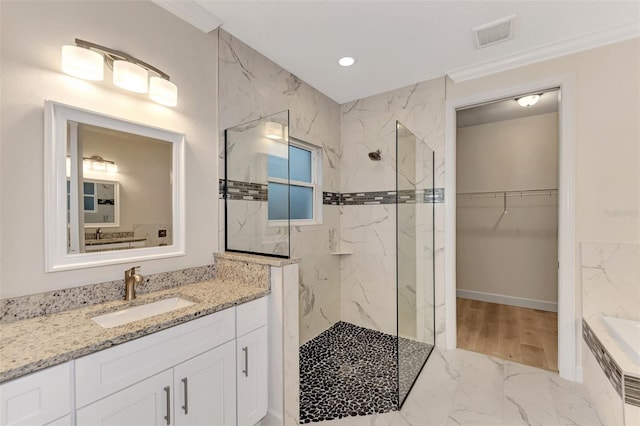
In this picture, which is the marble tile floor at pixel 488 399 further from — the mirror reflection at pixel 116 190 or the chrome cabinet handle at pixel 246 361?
the mirror reflection at pixel 116 190

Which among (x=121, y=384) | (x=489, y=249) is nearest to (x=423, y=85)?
(x=489, y=249)

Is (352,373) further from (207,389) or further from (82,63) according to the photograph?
(82,63)

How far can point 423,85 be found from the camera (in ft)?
9.36

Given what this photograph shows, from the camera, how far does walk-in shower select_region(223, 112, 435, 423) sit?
1978mm

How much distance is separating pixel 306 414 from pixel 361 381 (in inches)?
21.3

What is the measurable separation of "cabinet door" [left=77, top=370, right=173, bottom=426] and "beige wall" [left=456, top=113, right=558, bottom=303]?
4.26 m

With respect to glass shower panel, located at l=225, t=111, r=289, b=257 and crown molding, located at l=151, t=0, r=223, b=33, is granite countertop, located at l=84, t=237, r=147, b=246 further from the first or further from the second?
crown molding, located at l=151, t=0, r=223, b=33

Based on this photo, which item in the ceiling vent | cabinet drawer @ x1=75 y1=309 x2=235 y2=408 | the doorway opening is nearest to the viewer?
cabinet drawer @ x1=75 y1=309 x2=235 y2=408

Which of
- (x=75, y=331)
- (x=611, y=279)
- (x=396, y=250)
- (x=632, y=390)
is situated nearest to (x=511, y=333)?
(x=611, y=279)

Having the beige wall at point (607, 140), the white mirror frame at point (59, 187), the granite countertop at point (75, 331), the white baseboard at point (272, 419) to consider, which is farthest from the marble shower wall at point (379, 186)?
the white mirror frame at point (59, 187)

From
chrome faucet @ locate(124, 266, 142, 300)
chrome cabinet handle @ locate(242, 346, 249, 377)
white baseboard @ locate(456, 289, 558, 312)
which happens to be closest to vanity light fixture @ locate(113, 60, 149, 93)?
chrome faucet @ locate(124, 266, 142, 300)

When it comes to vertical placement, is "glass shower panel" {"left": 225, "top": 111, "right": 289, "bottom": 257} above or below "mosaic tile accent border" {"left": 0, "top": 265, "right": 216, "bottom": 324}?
above

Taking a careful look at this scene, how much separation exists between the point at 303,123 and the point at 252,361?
2167 millimetres

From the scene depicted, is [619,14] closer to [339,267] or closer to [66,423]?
[339,267]
